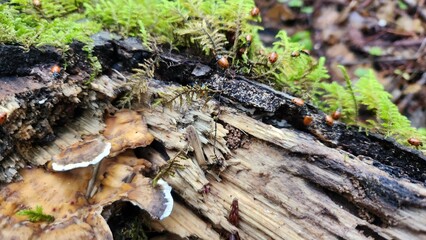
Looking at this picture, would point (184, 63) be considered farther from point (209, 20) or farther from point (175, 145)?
point (175, 145)

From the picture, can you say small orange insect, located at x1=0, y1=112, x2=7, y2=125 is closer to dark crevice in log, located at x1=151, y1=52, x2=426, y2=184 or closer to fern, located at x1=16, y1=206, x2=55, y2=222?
fern, located at x1=16, y1=206, x2=55, y2=222

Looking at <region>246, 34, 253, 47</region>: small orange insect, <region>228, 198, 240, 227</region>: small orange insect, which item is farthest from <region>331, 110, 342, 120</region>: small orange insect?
<region>228, 198, 240, 227</region>: small orange insect

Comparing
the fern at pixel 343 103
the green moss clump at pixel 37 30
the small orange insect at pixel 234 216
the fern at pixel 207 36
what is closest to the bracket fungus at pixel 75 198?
the small orange insect at pixel 234 216

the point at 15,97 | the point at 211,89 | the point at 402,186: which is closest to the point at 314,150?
the point at 402,186

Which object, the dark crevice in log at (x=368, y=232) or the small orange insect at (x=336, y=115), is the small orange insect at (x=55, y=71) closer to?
the small orange insect at (x=336, y=115)

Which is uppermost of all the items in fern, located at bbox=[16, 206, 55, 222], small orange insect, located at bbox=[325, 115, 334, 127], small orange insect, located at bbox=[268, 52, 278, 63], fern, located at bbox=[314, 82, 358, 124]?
small orange insect, located at bbox=[268, 52, 278, 63]

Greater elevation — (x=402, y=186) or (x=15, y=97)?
(x=15, y=97)

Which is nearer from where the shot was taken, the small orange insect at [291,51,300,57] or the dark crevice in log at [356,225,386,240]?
the dark crevice in log at [356,225,386,240]
